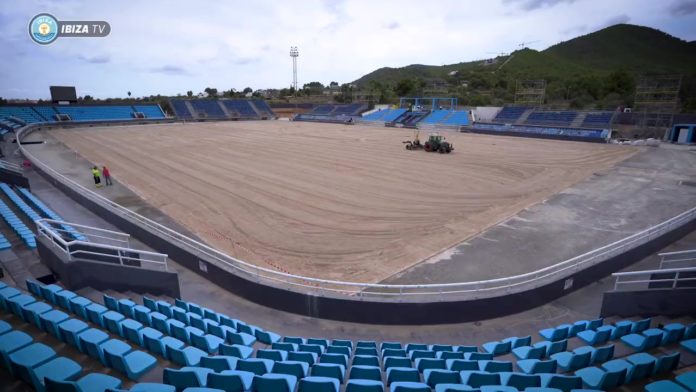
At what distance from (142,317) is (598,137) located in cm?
5123

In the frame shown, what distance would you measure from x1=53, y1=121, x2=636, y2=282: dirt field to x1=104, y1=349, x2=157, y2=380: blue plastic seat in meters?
6.51

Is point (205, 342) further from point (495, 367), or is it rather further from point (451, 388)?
point (495, 367)

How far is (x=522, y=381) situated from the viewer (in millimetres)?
5324

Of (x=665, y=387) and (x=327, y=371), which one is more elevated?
(x=665, y=387)

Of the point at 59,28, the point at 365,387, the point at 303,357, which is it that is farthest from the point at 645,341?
the point at 59,28

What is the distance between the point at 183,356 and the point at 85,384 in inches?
55.5

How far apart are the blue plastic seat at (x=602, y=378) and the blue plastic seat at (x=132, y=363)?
22.0 feet

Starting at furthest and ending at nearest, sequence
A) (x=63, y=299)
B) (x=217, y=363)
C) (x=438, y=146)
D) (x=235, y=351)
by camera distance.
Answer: (x=438, y=146) → (x=63, y=299) → (x=235, y=351) → (x=217, y=363)

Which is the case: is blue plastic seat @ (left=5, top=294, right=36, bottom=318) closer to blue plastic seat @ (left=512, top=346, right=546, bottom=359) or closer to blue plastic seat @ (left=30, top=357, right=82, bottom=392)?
blue plastic seat @ (left=30, top=357, right=82, bottom=392)

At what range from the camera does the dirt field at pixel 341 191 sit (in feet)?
45.3

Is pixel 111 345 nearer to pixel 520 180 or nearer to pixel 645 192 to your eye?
pixel 520 180

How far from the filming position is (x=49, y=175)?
894 inches

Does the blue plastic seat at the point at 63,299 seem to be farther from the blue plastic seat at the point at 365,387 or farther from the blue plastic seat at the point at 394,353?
the blue plastic seat at the point at 394,353

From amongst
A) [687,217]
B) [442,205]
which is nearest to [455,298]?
[442,205]
